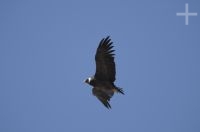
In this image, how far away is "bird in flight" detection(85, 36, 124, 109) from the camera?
76.9 feet

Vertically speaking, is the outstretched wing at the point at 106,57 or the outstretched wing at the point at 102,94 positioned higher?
the outstretched wing at the point at 106,57

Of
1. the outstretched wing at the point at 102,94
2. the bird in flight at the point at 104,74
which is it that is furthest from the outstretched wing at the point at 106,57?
the outstretched wing at the point at 102,94

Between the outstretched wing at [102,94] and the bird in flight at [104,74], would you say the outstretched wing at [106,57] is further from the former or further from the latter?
the outstretched wing at [102,94]

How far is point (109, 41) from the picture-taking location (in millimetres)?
23391

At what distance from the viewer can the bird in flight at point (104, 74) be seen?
76.9ft

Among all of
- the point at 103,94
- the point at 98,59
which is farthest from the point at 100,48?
the point at 103,94

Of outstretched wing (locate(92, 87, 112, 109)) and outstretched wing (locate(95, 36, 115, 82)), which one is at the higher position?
outstretched wing (locate(95, 36, 115, 82))

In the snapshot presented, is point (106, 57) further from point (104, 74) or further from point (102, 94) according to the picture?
point (102, 94)

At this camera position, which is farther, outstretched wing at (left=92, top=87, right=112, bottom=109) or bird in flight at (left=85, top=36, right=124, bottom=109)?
outstretched wing at (left=92, top=87, right=112, bottom=109)

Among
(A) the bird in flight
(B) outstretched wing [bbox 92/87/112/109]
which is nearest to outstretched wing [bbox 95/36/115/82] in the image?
(A) the bird in flight

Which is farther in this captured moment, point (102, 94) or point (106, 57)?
point (102, 94)

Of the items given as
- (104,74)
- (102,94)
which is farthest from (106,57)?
(102,94)

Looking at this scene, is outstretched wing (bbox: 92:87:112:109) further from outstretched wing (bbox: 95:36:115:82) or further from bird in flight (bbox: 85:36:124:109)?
outstretched wing (bbox: 95:36:115:82)

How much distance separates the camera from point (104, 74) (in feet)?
78.2
